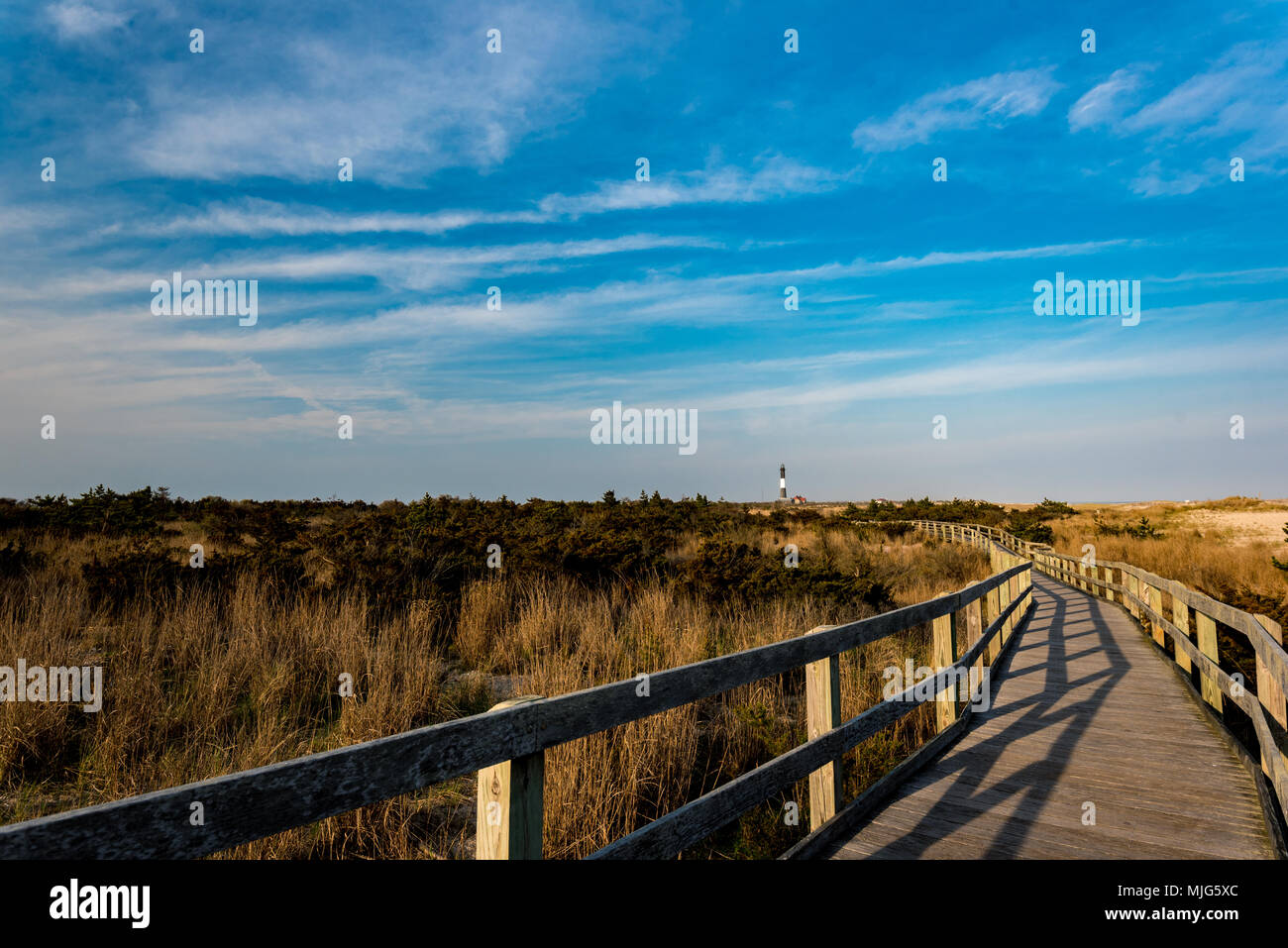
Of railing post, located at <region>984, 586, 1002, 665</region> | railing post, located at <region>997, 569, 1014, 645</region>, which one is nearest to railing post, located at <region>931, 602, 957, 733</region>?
railing post, located at <region>984, 586, 1002, 665</region>

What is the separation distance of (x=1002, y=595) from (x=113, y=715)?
38.7ft

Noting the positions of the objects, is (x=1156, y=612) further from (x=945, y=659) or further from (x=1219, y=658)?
(x=945, y=659)

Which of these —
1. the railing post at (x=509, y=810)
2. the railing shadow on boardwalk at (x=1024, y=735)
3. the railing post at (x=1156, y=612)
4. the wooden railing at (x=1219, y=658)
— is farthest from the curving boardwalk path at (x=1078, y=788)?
the railing post at (x=1156, y=612)

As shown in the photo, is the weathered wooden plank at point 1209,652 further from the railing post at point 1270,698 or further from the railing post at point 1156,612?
the railing post at point 1156,612

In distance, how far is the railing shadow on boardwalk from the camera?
4066 mm

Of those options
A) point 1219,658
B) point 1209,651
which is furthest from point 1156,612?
point 1209,651

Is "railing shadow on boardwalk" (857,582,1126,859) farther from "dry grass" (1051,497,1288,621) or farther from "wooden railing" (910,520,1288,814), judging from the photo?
"dry grass" (1051,497,1288,621)

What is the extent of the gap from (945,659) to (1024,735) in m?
0.87

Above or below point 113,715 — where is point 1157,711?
below

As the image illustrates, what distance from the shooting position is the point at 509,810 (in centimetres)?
219

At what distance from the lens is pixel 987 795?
A: 4613 mm

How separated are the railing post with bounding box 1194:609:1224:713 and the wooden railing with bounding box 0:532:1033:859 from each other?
14.9ft
